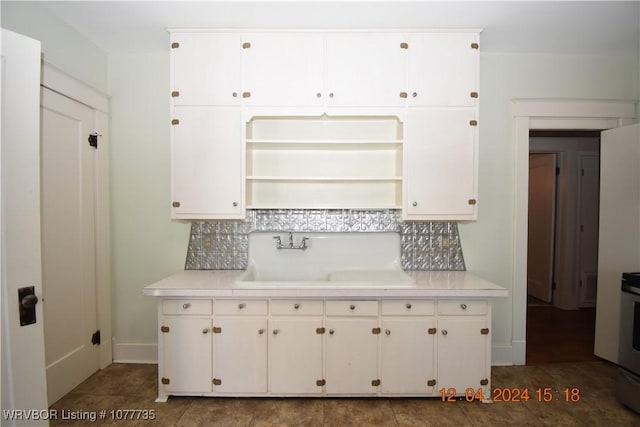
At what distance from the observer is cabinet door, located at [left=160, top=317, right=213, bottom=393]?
212 centimetres

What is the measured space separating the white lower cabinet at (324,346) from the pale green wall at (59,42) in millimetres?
1794

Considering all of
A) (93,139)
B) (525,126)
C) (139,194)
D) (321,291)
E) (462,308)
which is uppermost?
(525,126)

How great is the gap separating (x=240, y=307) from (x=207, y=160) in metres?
1.04

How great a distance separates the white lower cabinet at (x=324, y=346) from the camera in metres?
2.12

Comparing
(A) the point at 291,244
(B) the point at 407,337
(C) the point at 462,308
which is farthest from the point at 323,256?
(C) the point at 462,308

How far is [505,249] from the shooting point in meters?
2.72

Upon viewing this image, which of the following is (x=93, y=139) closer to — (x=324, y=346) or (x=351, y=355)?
(x=324, y=346)

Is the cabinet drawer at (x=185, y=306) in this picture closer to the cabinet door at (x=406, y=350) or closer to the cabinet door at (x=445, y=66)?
the cabinet door at (x=406, y=350)

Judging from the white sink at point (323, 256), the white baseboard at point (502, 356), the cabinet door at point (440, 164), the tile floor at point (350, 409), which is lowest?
the tile floor at point (350, 409)

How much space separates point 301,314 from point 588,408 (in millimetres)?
1951

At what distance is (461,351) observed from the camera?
6.98ft

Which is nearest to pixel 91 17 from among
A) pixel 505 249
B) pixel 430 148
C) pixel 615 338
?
pixel 430 148

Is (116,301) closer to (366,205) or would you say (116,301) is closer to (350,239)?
(350,239)

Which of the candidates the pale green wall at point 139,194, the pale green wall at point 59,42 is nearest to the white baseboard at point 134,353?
the pale green wall at point 139,194
